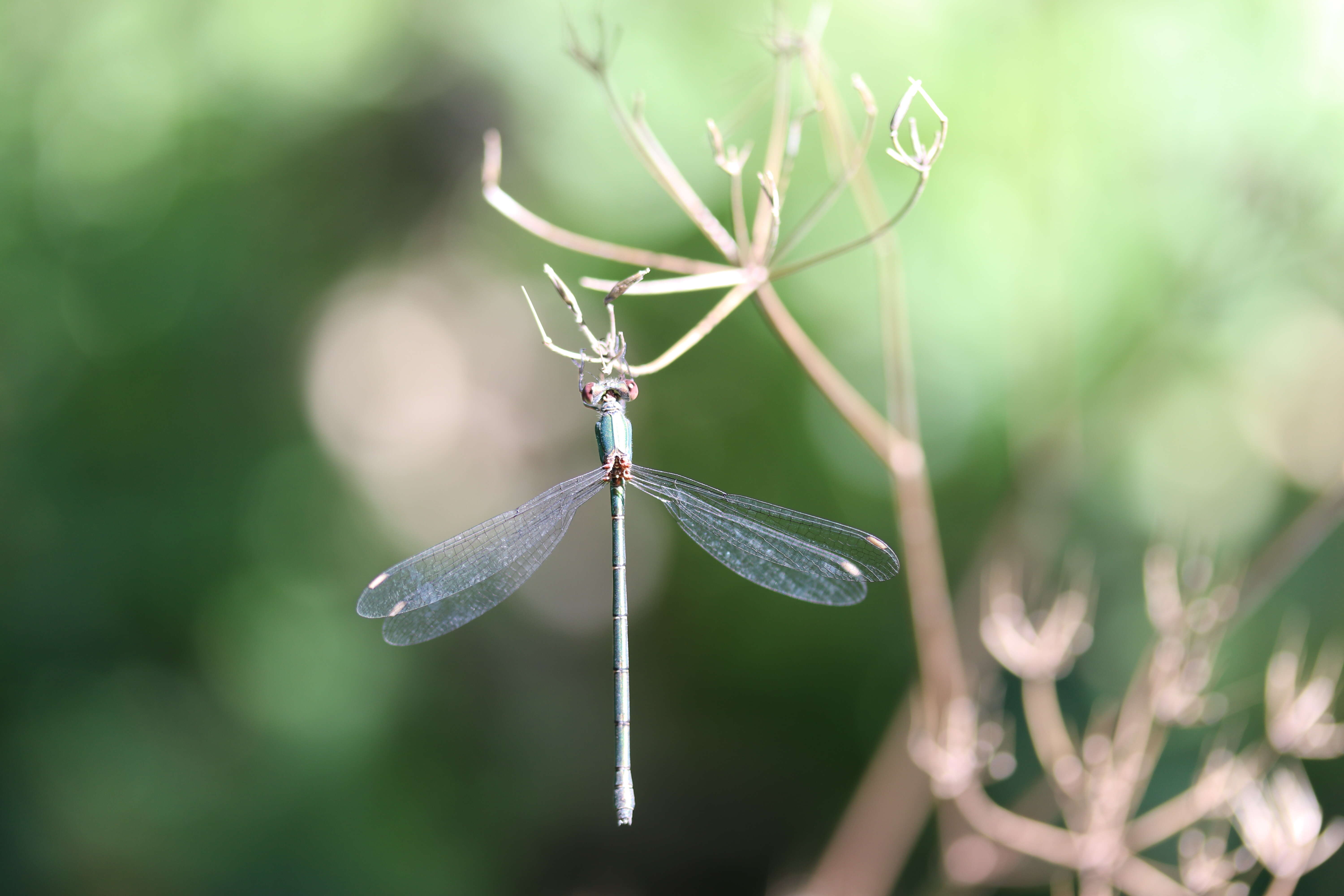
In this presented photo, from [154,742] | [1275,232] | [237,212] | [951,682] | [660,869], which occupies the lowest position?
[660,869]

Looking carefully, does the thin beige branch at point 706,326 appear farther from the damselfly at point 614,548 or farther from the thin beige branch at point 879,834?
the thin beige branch at point 879,834

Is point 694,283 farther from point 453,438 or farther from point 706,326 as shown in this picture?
point 453,438

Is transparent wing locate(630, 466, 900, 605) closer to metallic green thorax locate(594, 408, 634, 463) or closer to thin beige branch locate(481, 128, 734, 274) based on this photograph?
metallic green thorax locate(594, 408, 634, 463)

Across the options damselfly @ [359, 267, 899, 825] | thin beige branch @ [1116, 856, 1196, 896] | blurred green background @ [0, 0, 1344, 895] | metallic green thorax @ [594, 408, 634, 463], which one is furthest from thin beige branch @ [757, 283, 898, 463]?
blurred green background @ [0, 0, 1344, 895]

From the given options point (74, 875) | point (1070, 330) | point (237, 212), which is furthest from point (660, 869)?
point (237, 212)

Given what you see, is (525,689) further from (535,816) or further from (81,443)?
(81,443)
